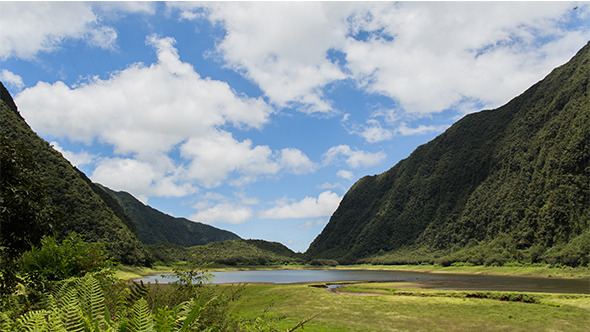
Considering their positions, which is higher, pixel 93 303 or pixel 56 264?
pixel 56 264

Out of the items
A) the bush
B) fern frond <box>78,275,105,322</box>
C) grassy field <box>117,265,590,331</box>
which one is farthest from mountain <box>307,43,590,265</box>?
fern frond <box>78,275,105,322</box>

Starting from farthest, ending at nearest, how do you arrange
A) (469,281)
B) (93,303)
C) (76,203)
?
(76,203), (469,281), (93,303)

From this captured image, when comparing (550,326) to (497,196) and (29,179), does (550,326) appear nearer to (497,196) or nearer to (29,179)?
(29,179)

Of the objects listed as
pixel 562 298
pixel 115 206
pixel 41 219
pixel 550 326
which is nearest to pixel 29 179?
pixel 41 219

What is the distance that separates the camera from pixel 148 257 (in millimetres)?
118812

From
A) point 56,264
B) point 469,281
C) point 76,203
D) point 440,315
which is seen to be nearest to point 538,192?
point 469,281

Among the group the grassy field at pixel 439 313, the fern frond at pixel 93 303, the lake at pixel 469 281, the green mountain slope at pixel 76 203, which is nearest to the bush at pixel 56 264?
the fern frond at pixel 93 303

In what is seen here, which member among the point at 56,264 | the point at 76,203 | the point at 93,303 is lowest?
the point at 93,303

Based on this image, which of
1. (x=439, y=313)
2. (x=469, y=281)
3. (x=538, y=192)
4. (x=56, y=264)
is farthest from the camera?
(x=538, y=192)

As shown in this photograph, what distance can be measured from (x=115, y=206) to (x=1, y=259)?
534ft

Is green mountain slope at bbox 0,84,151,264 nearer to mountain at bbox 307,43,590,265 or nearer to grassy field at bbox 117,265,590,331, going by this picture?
grassy field at bbox 117,265,590,331

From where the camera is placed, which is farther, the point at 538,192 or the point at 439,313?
the point at 538,192

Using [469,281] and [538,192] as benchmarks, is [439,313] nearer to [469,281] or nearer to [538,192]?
[469,281]

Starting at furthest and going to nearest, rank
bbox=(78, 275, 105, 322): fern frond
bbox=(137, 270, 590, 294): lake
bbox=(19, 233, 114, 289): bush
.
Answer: bbox=(137, 270, 590, 294): lake → bbox=(19, 233, 114, 289): bush → bbox=(78, 275, 105, 322): fern frond
